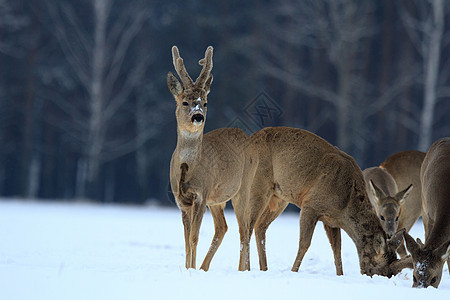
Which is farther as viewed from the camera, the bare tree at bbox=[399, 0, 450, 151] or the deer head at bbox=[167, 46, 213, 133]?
the bare tree at bbox=[399, 0, 450, 151]

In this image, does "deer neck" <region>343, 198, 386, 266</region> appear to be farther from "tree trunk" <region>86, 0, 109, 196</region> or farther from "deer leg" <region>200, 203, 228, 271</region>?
"tree trunk" <region>86, 0, 109, 196</region>

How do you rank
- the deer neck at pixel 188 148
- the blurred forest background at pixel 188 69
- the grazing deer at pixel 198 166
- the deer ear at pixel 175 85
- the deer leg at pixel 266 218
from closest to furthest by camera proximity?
the grazing deer at pixel 198 166
the deer neck at pixel 188 148
the deer ear at pixel 175 85
the deer leg at pixel 266 218
the blurred forest background at pixel 188 69

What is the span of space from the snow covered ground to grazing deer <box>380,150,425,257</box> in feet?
3.59

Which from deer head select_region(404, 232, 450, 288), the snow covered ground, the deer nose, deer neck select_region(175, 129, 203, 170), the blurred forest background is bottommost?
the snow covered ground

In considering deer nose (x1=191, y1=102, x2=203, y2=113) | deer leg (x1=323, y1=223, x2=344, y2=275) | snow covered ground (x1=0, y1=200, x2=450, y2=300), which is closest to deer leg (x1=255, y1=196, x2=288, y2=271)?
snow covered ground (x1=0, y1=200, x2=450, y2=300)

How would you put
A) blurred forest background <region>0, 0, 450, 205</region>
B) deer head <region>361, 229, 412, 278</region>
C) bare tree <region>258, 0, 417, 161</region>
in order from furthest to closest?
blurred forest background <region>0, 0, 450, 205</region>, bare tree <region>258, 0, 417, 161</region>, deer head <region>361, 229, 412, 278</region>

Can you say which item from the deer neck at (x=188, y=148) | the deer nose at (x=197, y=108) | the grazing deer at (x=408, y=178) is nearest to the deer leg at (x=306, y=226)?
the deer neck at (x=188, y=148)

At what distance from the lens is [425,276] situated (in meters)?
5.98

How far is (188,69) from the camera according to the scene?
22.9 meters

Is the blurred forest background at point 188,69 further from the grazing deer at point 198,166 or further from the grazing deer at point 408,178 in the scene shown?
the grazing deer at point 198,166

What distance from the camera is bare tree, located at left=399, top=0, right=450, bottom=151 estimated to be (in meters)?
19.9

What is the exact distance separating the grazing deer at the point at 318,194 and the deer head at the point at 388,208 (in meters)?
0.85

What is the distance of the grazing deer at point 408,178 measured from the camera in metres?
9.75

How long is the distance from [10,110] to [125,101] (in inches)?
185
